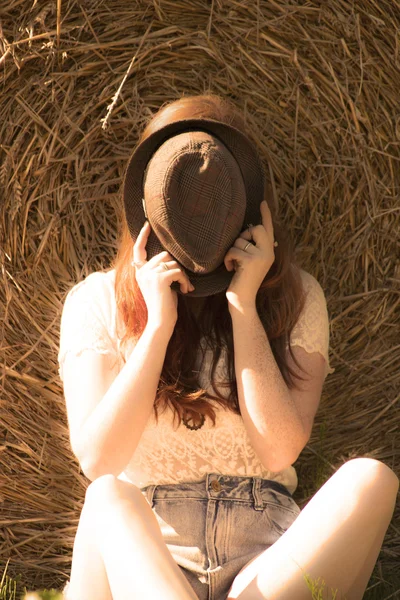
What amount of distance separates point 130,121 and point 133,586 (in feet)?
3.78

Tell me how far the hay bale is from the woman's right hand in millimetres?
509

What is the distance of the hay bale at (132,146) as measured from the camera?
77.7 inches

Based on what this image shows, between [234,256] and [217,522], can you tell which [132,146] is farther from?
[217,522]

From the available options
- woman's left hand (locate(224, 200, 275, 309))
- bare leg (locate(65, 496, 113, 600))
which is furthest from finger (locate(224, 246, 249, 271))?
bare leg (locate(65, 496, 113, 600))

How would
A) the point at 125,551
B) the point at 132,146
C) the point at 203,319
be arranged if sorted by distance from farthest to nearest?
the point at 132,146, the point at 203,319, the point at 125,551

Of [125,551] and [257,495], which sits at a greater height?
[125,551]

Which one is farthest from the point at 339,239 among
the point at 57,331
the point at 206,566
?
the point at 206,566

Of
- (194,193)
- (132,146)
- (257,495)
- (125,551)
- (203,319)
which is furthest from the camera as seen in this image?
(132,146)

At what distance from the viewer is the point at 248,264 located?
157 centimetres

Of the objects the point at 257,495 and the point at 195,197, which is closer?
the point at 195,197

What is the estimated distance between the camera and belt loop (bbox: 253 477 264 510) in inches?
62.8

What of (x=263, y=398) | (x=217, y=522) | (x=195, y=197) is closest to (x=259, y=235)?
(x=195, y=197)

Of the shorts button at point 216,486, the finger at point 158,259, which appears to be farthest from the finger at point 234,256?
the shorts button at point 216,486

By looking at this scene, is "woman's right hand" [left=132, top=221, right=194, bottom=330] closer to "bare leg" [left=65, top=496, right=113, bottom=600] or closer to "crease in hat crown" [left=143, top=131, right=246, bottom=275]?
"crease in hat crown" [left=143, top=131, right=246, bottom=275]
